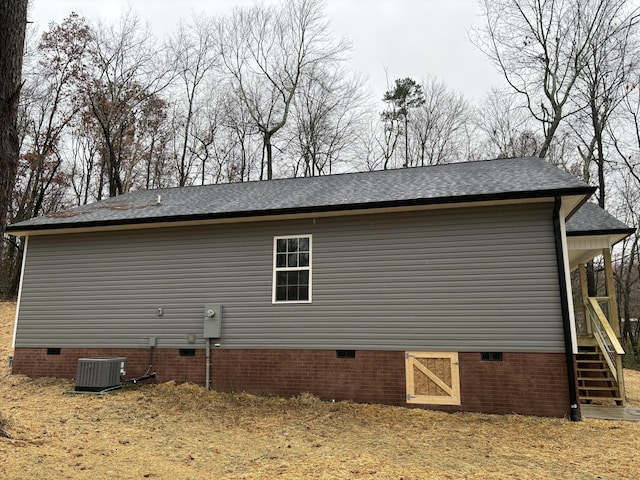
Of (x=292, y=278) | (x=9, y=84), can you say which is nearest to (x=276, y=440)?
(x=292, y=278)

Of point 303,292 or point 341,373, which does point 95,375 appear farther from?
point 341,373

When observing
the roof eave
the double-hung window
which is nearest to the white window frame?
the double-hung window

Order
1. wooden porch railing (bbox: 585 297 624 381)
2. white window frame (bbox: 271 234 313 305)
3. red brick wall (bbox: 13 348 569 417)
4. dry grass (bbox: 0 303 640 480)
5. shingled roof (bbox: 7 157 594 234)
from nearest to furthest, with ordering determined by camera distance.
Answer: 1. dry grass (bbox: 0 303 640 480)
2. red brick wall (bbox: 13 348 569 417)
3. shingled roof (bbox: 7 157 594 234)
4. wooden porch railing (bbox: 585 297 624 381)
5. white window frame (bbox: 271 234 313 305)

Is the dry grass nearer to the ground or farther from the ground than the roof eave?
nearer to the ground

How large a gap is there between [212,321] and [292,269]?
6.30 ft

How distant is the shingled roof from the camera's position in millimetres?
8258

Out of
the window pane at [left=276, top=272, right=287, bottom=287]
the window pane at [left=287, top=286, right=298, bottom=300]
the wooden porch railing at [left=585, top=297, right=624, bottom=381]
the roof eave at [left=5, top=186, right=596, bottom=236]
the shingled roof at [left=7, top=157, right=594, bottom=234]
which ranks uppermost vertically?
the shingled roof at [left=7, top=157, right=594, bottom=234]

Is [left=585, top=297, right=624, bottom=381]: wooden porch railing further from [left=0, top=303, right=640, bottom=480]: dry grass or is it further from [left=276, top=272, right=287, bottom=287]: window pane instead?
[left=276, top=272, right=287, bottom=287]: window pane

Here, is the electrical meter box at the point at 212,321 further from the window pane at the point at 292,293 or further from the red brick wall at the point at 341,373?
the window pane at the point at 292,293

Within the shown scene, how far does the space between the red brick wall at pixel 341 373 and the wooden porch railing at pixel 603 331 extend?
6.38 feet

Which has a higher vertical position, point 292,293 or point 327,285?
point 327,285

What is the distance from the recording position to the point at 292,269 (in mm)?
9180

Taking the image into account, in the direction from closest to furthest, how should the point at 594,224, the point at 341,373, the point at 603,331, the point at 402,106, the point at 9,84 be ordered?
the point at 9,84
the point at 341,373
the point at 603,331
the point at 594,224
the point at 402,106

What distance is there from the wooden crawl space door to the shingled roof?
9.10 ft
